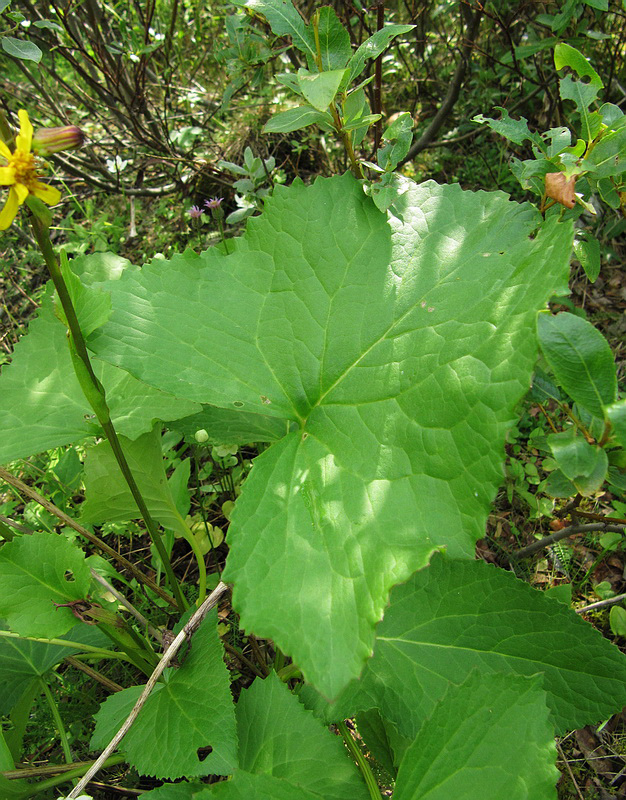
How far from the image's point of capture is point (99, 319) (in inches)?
44.8

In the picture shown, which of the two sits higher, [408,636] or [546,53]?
[546,53]

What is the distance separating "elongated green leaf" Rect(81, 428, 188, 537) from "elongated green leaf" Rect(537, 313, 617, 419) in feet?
3.44

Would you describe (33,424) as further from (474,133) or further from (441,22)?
(441,22)

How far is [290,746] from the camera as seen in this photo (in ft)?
Answer: 4.13

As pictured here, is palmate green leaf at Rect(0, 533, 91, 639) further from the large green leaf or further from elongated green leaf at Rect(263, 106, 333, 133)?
elongated green leaf at Rect(263, 106, 333, 133)

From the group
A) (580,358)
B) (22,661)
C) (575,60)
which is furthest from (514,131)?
(22,661)

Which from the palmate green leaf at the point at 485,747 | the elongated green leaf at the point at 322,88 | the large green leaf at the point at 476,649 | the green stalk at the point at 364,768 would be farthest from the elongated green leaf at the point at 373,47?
the green stalk at the point at 364,768

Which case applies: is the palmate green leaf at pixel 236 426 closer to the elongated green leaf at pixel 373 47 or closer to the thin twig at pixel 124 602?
the thin twig at pixel 124 602

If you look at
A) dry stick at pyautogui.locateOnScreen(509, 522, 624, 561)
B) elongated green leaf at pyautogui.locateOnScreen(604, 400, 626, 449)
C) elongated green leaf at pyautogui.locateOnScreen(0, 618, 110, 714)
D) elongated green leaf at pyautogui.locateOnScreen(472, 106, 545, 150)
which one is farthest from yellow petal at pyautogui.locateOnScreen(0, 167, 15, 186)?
dry stick at pyautogui.locateOnScreen(509, 522, 624, 561)

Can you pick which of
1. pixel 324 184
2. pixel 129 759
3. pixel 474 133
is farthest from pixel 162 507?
pixel 474 133

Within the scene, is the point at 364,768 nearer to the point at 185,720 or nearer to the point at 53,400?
the point at 185,720

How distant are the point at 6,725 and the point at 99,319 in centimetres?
160

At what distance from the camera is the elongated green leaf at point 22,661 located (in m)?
1.58

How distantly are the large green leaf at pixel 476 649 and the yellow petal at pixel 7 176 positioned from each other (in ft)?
3.97
